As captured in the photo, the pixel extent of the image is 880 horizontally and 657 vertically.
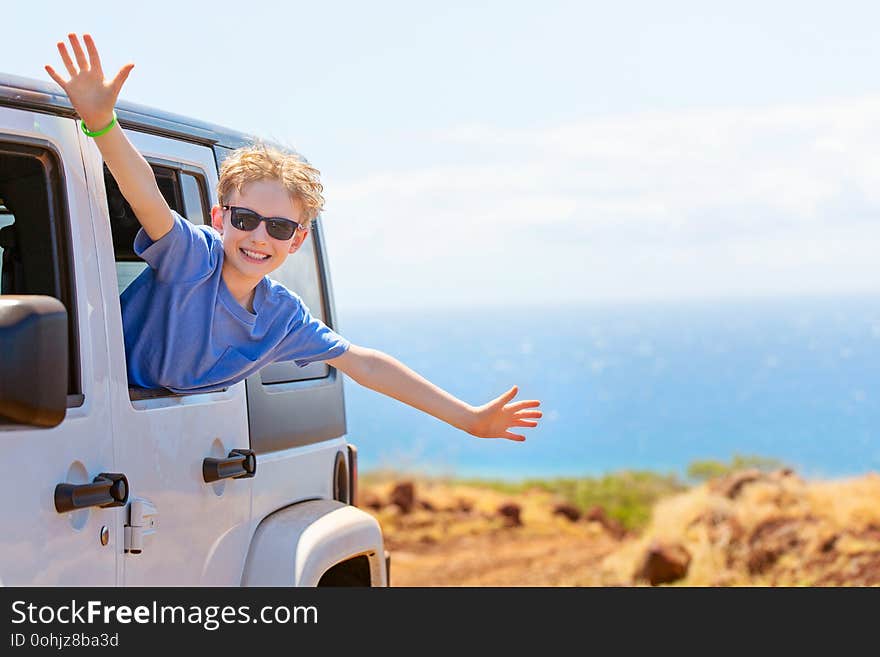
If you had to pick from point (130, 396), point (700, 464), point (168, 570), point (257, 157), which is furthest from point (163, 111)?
point (700, 464)

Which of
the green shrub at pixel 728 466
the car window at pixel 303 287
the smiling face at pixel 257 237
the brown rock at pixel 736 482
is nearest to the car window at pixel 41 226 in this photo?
the smiling face at pixel 257 237

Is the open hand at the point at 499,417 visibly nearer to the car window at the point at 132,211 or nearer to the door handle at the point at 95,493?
the car window at the point at 132,211

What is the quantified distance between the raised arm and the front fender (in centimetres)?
102

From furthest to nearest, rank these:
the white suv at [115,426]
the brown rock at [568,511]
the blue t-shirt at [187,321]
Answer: the brown rock at [568,511]
the blue t-shirt at [187,321]
the white suv at [115,426]

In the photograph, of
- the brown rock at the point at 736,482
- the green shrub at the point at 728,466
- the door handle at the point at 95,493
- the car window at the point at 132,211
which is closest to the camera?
the door handle at the point at 95,493

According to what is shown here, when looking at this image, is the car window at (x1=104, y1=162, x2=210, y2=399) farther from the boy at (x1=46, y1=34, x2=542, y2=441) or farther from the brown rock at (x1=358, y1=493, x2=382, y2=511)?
the brown rock at (x1=358, y1=493, x2=382, y2=511)

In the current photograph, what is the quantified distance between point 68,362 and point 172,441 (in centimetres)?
54

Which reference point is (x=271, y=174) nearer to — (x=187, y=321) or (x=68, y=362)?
(x=187, y=321)

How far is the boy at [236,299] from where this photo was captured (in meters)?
2.99

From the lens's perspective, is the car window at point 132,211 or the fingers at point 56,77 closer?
the fingers at point 56,77

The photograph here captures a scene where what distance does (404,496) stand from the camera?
1614cm

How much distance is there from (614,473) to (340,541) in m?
16.8

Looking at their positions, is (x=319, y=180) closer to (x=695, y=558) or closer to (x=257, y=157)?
(x=257, y=157)
